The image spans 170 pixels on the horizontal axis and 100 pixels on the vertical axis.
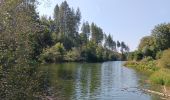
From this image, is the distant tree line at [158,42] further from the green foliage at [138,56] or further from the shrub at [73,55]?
the shrub at [73,55]

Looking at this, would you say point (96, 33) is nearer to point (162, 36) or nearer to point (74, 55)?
point (74, 55)

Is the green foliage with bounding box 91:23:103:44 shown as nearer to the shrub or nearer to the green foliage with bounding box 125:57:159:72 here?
the shrub

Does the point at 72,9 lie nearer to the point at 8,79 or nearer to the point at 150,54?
the point at 150,54

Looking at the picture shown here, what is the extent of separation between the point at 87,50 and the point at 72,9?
20.6 meters

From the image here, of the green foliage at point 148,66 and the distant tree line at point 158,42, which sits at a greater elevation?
the distant tree line at point 158,42

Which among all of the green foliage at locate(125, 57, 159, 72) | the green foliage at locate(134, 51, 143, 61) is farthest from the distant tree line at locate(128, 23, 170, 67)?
the green foliage at locate(125, 57, 159, 72)

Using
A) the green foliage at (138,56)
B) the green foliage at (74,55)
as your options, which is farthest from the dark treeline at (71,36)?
the green foliage at (138,56)

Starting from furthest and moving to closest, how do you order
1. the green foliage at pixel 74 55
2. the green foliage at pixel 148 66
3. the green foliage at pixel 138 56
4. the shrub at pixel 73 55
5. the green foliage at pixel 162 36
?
the green foliage at pixel 74 55 < the shrub at pixel 73 55 < the green foliage at pixel 138 56 < the green foliage at pixel 162 36 < the green foliage at pixel 148 66

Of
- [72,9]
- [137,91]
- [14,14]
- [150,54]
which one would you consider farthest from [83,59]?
[14,14]

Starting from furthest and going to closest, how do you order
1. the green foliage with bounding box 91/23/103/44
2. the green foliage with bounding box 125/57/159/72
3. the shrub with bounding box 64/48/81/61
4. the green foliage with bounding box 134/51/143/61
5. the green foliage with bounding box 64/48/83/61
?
the green foliage with bounding box 91/23/103/44 → the green foliage with bounding box 64/48/83/61 → the shrub with bounding box 64/48/81/61 → the green foliage with bounding box 134/51/143/61 → the green foliage with bounding box 125/57/159/72

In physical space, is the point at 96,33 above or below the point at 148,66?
above

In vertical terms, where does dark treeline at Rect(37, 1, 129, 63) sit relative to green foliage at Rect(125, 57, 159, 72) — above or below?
above

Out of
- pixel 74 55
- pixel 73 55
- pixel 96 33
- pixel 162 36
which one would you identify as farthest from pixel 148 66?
pixel 96 33

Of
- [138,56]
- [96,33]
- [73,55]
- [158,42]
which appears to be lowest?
[138,56]
